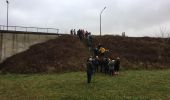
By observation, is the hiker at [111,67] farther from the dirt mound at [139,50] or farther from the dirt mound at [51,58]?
the dirt mound at [139,50]

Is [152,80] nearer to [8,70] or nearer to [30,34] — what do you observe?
[8,70]

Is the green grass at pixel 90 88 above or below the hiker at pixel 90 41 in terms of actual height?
below

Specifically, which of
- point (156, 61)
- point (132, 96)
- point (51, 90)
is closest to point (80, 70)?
point (156, 61)

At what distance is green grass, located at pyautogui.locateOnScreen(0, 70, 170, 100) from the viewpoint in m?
27.5

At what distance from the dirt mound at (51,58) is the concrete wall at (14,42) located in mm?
899

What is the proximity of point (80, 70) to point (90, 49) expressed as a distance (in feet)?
20.9

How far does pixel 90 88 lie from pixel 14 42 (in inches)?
924

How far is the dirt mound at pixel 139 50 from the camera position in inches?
1876

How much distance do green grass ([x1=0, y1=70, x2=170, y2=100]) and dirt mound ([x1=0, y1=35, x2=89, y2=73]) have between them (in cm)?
703

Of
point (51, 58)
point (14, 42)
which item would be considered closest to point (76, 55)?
point (51, 58)

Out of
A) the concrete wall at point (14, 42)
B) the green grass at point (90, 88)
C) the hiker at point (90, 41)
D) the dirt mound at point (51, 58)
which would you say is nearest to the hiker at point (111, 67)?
the green grass at point (90, 88)

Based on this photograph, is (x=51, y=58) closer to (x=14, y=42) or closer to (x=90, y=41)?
(x=90, y=41)

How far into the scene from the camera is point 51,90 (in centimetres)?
3055

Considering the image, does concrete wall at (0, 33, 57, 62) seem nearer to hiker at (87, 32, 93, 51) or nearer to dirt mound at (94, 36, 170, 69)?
hiker at (87, 32, 93, 51)
